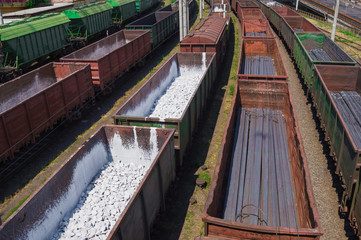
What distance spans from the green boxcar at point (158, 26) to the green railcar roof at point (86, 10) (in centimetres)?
500

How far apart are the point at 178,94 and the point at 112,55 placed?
4994 mm

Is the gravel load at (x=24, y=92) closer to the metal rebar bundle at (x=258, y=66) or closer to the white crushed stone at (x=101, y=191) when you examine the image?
the white crushed stone at (x=101, y=191)

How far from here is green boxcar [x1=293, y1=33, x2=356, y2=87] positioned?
575 inches

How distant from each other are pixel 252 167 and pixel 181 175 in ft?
8.48

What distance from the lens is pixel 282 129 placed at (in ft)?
35.4

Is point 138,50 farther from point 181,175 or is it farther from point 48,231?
point 48,231

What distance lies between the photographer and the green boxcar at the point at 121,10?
32.7 m

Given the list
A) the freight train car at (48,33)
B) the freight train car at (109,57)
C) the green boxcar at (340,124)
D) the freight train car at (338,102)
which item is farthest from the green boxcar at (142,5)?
the green boxcar at (340,124)

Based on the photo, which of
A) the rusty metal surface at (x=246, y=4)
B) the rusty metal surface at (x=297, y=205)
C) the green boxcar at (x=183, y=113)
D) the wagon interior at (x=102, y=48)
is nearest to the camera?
the rusty metal surface at (x=297, y=205)

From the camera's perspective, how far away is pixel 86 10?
27344 mm

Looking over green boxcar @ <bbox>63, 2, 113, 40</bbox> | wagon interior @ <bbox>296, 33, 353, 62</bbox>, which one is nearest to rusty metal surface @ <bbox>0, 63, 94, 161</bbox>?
green boxcar @ <bbox>63, 2, 113, 40</bbox>

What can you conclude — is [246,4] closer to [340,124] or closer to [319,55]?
[319,55]

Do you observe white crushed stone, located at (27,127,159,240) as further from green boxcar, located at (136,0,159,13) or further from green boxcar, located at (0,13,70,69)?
green boxcar, located at (136,0,159,13)

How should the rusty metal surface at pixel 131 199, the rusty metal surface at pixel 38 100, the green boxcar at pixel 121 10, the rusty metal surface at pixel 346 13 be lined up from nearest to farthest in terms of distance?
the rusty metal surface at pixel 131 199 < the rusty metal surface at pixel 38 100 < the green boxcar at pixel 121 10 < the rusty metal surface at pixel 346 13
